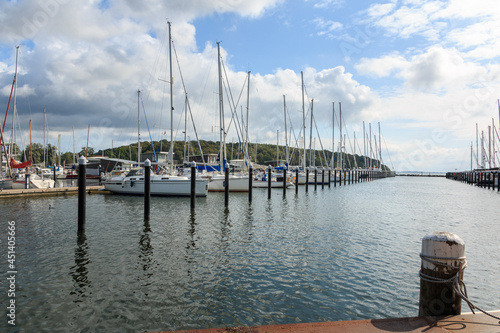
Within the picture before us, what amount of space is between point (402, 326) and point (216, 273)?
6063 millimetres

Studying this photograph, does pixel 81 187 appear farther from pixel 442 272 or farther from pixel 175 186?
pixel 175 186

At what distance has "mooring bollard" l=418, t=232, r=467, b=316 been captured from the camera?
4613mm

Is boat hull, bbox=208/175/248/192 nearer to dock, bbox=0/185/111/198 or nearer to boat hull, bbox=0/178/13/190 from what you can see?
dock, bbox=0/185/111/198

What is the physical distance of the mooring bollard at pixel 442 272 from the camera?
15.1 feet

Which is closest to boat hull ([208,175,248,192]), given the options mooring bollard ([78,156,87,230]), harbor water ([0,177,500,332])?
harbor water ([0,177,500,332])

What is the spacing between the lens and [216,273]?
9.55m

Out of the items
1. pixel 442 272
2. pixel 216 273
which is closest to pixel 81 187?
pixel 216 273

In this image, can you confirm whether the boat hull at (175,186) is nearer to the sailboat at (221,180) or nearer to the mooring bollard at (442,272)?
the sailboat at (221,180)

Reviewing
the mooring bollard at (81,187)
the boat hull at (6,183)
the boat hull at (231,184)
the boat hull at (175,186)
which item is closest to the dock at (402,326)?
the mooring bollard at (81,187)

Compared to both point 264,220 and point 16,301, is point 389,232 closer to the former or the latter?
point 264,220

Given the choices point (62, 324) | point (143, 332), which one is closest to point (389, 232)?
point (143, 332)

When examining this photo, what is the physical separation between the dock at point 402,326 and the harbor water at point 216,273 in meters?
2.42

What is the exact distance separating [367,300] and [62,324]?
670 cm

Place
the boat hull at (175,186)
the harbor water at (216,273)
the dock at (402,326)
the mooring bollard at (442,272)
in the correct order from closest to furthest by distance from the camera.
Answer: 1. the dock at (402,326)
2. the mooring bollard at (442,272)
3. the harbor water at (216,273)
4. the boat hull at (175,186)
